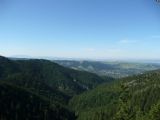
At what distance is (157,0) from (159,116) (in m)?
40.0

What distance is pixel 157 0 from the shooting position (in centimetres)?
2700

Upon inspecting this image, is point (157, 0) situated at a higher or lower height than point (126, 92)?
higher

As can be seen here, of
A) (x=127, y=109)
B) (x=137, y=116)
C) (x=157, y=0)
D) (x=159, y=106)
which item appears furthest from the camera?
(x=137, y=116)

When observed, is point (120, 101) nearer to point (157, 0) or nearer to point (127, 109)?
point (127, 109)

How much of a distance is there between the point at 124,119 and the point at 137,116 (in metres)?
17.7

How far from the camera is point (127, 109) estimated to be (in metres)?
54.1

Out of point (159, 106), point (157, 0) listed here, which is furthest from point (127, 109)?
point (157, 0)

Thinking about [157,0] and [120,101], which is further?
[120,101]

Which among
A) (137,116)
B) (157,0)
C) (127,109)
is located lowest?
(137,116)

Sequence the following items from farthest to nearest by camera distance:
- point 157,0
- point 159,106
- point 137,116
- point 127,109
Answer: point 137,116 < point 159,106 < point 127,109 < point 157,0

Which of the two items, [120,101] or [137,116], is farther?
[137,116]

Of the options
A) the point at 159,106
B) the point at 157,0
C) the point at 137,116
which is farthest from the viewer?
the point at 137,116

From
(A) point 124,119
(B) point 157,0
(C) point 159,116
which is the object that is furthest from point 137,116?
(B) point 157,0

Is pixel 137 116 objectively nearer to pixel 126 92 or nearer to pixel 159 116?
pixel 159 116
